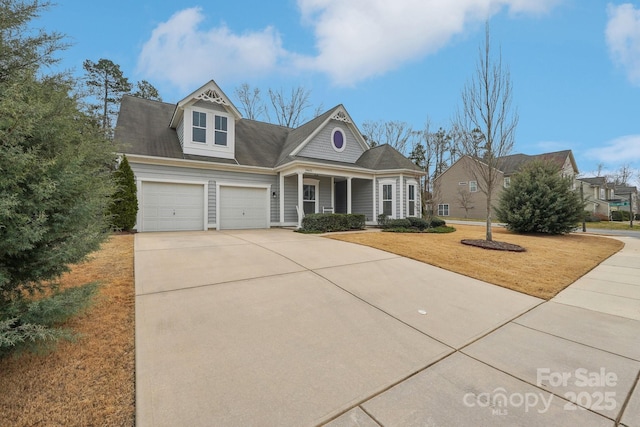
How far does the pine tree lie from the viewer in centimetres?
966

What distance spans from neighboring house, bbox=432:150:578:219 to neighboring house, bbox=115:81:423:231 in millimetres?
16431

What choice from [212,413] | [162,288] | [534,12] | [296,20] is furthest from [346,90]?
[212,413]

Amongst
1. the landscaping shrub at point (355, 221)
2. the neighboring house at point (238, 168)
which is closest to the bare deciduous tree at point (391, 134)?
the neighboring house at point (238, 168)

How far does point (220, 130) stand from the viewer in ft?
41.4

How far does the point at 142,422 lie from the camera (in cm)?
175

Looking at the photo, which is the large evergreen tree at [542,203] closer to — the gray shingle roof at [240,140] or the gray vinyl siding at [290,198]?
the gray shingle roof at [240,140]

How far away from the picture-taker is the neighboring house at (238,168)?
36.8 ft

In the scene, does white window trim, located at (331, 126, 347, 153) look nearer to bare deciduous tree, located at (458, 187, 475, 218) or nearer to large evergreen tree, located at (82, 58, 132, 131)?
large evergreen tree, located at (82, 58, 132, 131)

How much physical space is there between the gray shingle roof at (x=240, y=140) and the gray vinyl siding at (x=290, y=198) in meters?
1.14

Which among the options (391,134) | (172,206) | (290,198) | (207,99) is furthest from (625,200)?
(172,206)

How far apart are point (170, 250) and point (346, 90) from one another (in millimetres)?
21732

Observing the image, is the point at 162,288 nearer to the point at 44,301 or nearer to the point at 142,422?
the point at 44,301

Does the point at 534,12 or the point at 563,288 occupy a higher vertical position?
the point at 534,12

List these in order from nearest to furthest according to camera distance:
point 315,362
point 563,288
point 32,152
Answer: point 32,152 → point 315,362 → point 563,288
